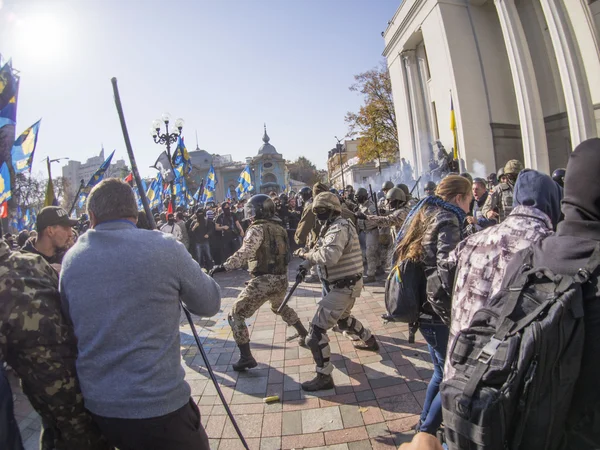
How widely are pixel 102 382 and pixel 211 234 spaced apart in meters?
9.63

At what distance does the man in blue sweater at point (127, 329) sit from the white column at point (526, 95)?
17226 millimetres

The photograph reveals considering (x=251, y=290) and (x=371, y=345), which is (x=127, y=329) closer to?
(x=251, y=290)

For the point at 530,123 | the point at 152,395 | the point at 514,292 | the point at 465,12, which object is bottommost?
the point at 152,395

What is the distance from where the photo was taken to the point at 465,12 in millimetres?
19328

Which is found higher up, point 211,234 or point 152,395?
point 211,234

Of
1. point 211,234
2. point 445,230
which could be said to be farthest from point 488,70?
point 445,230

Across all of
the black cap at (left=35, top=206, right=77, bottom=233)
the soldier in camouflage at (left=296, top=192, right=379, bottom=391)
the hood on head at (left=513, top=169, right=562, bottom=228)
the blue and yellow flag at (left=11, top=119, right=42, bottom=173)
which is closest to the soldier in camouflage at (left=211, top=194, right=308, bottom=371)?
the soldier in camouflage at (left=296, top=192, right=379, bottom=391)

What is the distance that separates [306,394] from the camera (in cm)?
355

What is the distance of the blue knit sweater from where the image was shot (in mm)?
1604

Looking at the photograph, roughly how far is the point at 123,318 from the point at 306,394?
2.50 meters

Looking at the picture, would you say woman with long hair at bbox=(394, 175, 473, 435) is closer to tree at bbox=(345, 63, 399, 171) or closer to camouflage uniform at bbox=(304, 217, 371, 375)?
camouflage uniform at bbox=(304, 217, 371, 375)

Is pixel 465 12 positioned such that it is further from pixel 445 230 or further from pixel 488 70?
pixel 445 230

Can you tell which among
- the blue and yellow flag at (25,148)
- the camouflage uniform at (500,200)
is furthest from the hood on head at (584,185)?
the blue and yellow flag at (25,148)

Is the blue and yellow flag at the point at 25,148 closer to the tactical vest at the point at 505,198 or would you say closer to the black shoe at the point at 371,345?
the black shoe at the point at 371,345
